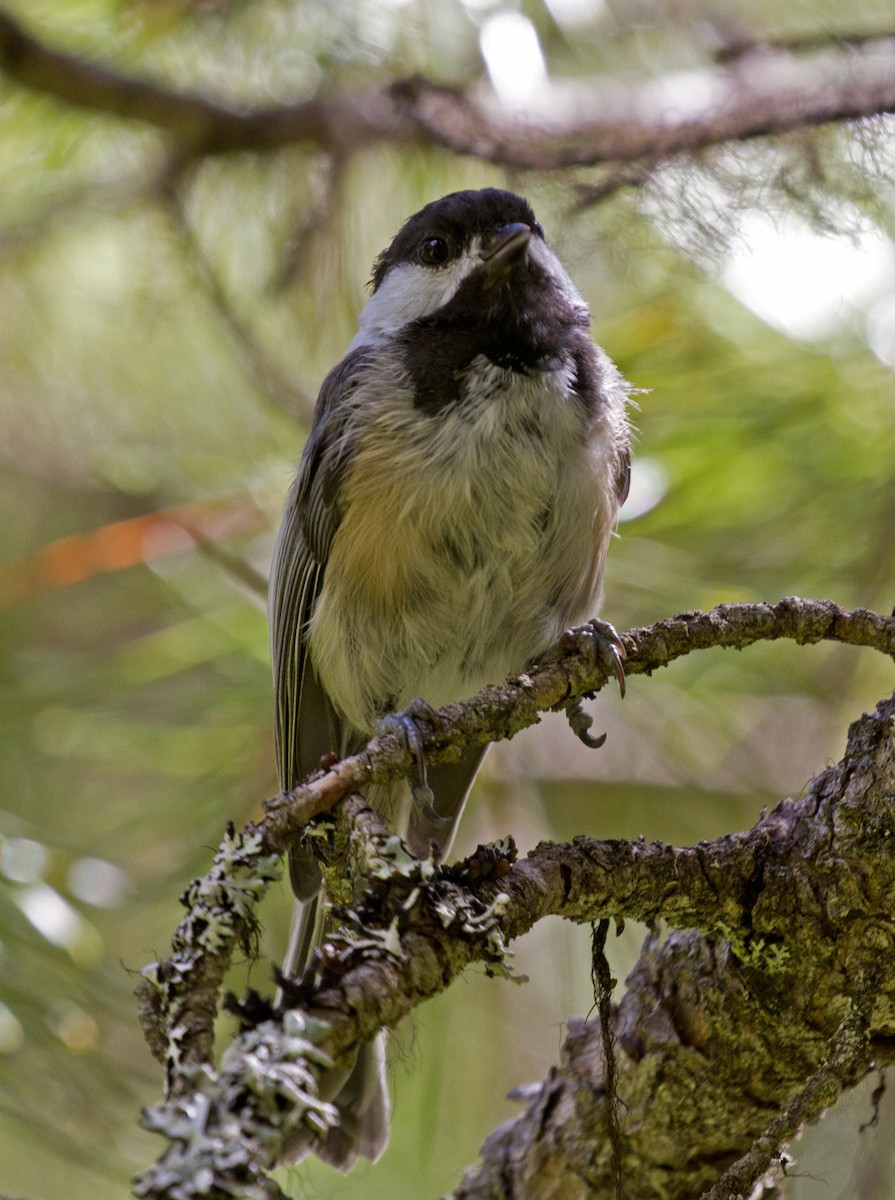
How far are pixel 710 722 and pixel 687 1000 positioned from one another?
882 mm

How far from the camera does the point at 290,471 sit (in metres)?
2.21

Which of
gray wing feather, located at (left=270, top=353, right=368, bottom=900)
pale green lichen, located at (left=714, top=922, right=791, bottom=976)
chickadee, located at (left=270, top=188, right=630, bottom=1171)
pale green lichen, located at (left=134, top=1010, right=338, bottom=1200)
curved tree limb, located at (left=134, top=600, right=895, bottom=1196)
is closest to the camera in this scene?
pale green lichen, located at (left=134, top=1010, right=338, bottom=1200)

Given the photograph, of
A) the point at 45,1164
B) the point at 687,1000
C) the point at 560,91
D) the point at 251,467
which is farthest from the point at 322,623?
the point at 45,1164

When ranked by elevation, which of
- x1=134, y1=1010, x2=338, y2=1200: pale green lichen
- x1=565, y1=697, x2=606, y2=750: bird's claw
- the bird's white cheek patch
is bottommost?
x1=134, y1=1010, x2=338, y2=1200: pale green lichen

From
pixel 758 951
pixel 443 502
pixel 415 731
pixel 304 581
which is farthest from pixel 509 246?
pixel 758 951

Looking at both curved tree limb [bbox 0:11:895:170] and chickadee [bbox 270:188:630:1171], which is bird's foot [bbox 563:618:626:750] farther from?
curved tree limb [bbox 0:11:895:170]

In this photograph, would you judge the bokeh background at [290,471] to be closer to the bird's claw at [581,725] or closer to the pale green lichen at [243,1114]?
the bird's claw at [581,725]

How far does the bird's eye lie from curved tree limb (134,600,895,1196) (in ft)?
2.58

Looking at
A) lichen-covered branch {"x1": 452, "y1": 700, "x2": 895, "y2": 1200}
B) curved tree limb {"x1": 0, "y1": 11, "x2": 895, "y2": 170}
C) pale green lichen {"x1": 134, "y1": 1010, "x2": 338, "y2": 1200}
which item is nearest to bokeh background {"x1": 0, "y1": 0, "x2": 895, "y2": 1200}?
curved tree limb {"x1": 0, "y1": 11, "x2": 895, "y2": 170}

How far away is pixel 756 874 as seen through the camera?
1157 mm

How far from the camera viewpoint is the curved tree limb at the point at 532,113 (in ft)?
4.85

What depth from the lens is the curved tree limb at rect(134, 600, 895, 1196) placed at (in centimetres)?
83

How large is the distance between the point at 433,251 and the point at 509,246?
8.4 inches

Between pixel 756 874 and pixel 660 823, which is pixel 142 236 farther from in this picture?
pixel 756 874
